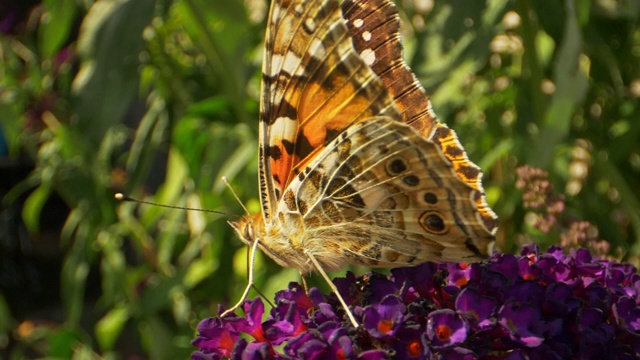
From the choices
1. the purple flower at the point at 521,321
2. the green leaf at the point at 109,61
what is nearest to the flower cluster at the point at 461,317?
the purple flower at the point at 521,321

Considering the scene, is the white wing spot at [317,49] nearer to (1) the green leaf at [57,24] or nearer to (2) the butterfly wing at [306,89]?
(2) the butterfly wing at [306,89]

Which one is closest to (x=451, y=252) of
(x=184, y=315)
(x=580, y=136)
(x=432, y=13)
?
(x=432, y=13)

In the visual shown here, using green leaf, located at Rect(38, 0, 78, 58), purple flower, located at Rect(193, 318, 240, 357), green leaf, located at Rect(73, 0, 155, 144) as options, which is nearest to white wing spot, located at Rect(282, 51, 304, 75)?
purple flower, located at Rect(193, 318, 240, 357)

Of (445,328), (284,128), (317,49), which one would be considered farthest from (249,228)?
(445,328)

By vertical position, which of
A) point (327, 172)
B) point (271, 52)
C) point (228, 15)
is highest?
point (228, 15)

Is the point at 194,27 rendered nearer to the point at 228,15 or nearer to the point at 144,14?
the point at 228,15

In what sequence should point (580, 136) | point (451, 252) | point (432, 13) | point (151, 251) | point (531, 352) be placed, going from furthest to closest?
1. point (151, 251)
2. point (580, 136)
3. point (432, 13)
4. point (451, 252)
5. point (531, 352)
